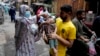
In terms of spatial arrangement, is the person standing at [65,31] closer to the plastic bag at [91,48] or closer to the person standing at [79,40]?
the person standing at [79,40]

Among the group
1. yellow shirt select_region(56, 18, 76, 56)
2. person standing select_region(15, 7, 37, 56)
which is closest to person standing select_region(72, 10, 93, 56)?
person standing select_region(15, 7, 37, 56)

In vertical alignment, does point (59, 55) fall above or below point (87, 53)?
above

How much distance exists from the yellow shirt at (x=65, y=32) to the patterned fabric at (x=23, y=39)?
1514mm

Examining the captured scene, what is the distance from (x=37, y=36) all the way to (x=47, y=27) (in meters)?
0.66

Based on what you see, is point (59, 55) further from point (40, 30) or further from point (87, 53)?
point (87, 53)

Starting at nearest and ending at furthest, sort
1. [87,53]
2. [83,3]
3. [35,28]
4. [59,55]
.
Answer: [59,55] → [35,28] → [87,53] → [83,3]

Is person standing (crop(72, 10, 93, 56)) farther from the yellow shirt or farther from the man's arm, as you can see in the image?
the man's arm

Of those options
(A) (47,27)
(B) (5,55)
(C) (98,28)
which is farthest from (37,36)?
(B) (5,55)

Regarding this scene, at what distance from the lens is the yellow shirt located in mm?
4653

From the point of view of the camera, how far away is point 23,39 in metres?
6.27

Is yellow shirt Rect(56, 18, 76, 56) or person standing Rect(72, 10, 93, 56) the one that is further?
person standing Rect(72, 10, 93, 56)

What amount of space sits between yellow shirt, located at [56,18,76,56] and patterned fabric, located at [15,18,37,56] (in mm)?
1514

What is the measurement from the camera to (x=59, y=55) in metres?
4.76

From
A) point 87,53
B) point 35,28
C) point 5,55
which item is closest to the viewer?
point 35,28
